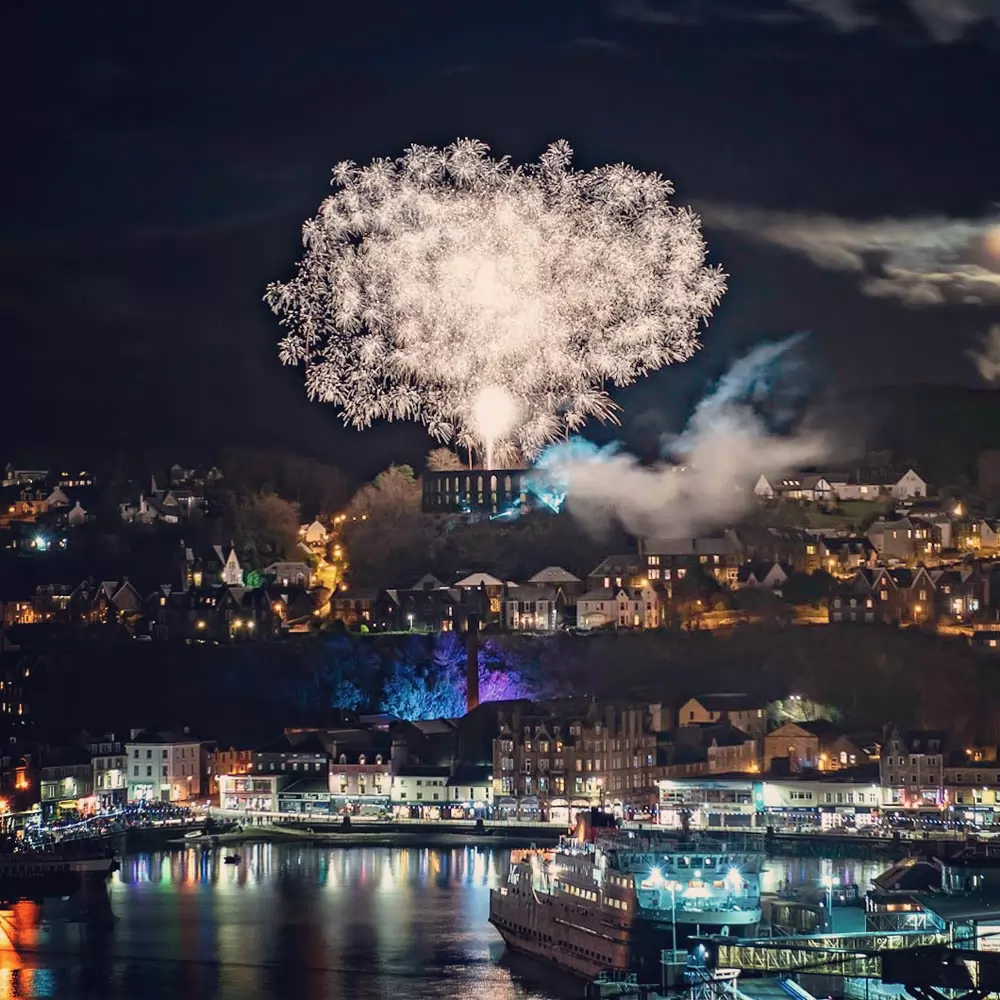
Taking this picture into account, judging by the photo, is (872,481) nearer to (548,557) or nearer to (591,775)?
(548,557)

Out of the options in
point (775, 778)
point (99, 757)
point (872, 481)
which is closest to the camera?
point (775, 778)

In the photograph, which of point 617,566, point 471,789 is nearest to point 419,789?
point 471,789

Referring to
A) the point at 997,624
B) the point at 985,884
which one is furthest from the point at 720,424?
the point at 985,884

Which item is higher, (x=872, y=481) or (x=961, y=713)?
(x=872, y=481)

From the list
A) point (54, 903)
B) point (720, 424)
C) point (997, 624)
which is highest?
point (720, 424)

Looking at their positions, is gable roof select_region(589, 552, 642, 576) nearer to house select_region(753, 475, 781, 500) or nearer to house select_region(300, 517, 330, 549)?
house select_region(753, 475, 781, 500)

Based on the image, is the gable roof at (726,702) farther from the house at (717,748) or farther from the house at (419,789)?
the house at (419,789)

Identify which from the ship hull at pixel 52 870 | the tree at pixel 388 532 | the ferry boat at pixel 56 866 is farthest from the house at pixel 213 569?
the ship hull at pixel 52 870
